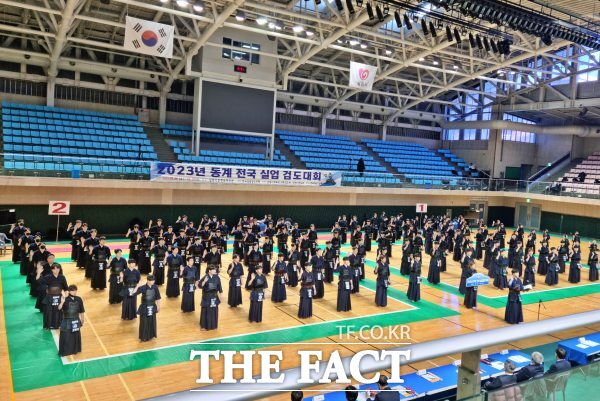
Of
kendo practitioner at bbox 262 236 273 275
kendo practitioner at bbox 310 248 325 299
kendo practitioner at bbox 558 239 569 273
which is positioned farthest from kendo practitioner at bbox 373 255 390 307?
kendo practitioner at bbox 558 239 569 273

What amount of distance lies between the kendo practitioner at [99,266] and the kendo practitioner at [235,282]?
4142 millimetres

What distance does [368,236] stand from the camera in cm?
2459

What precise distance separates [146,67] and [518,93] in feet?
92.8

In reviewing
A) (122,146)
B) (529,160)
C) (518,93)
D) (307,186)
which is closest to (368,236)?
(307,186)

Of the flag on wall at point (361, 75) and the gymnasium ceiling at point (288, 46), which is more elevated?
the gymnasium ceiling at point (288, 46)

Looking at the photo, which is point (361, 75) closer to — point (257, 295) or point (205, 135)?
point (205, 135)

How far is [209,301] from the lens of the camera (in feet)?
38.4

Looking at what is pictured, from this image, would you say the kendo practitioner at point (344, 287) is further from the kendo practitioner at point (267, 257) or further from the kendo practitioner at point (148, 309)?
the kendo practitioner at point (148, 309)

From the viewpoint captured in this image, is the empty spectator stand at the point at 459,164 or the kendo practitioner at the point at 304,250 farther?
the empty spectator stand at the point at 459,164

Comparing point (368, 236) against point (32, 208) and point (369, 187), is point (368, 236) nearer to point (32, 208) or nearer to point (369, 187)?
point (369, 187)

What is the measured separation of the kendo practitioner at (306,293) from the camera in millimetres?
13113

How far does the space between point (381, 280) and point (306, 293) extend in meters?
2.65

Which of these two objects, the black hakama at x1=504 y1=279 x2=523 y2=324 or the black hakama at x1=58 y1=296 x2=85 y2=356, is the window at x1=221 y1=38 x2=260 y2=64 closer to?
the black hakama at x1=504 y1=279 x2=523 y2=324

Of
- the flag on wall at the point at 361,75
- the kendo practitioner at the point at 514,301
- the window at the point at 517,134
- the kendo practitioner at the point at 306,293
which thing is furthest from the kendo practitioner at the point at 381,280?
the window at the point at 517,134
